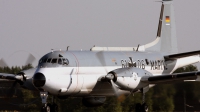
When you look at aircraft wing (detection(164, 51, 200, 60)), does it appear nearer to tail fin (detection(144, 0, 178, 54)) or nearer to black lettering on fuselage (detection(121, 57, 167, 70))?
black lettering on fuselage (detection(121, 57, 167, 70))

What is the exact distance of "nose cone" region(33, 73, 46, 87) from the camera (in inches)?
1104

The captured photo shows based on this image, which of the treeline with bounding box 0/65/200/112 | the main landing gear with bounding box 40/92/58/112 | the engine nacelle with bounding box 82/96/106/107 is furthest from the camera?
the treeline with bounding box 0/65/200/112

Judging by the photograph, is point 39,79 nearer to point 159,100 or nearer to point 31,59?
point 31,59

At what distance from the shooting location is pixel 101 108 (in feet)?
126

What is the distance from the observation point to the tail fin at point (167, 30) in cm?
3891

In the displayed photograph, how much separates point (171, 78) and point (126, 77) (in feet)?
8.62

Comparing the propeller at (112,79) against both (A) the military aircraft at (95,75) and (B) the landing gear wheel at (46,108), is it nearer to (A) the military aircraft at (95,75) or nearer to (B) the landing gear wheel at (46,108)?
(A) the military aircraft at (95,75)

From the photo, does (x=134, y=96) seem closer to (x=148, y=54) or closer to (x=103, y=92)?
(x=148, y=54)

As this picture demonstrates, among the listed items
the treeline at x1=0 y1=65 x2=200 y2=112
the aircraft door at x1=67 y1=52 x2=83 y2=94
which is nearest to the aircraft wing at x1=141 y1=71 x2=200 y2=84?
the aircraft door at x1=67 y1=52 x2=83 y2=94

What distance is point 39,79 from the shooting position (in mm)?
28016

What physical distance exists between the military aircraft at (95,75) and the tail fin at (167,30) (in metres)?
3.09

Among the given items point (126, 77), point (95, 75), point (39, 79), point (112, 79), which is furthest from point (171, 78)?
point (39, 79)

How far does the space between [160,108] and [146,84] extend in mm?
4796

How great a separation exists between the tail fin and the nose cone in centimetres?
1248
